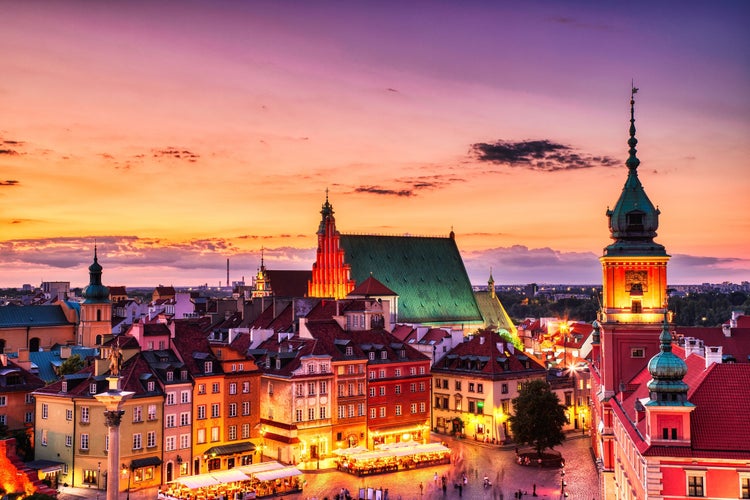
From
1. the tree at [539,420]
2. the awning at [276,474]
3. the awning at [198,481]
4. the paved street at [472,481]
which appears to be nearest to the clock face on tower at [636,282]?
the paved street at [472,481]

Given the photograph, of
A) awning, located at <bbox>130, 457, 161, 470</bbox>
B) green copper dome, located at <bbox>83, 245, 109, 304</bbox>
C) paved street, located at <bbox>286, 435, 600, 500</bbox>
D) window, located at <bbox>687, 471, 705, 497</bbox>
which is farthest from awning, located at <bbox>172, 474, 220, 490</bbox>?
green copper dome, located at <bbox>83, 245, 109, 304</bbox>

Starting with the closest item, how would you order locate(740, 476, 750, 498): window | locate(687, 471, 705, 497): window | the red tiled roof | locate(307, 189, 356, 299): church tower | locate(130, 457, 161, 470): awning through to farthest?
locate(740, 476, 750, 498): window → locate(687, 471, 705, 497): window → locate(130, 457, 161, 470): awning → the red tiled roof → locate(307, 189, 356, 299): church tower

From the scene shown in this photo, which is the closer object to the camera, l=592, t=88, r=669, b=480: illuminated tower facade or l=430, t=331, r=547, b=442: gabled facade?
l=592, t=88, r=669, b=480: illuminated tower facade

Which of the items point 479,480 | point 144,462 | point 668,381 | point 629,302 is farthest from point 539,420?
point 668,381

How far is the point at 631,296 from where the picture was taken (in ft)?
199

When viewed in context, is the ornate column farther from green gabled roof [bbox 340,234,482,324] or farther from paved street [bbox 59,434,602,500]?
green gabled roof [bbox 340,234,482,324]

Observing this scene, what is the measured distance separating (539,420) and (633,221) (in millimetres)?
19519

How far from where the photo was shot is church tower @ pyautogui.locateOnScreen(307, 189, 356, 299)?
11150 centimetres

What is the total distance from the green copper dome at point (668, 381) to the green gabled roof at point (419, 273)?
73.1 meters

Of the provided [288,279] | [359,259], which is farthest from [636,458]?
[288,279]

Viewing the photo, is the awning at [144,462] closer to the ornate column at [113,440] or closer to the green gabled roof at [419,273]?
the ornate column at [113,440]

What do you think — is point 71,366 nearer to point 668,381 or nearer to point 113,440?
point 113,440

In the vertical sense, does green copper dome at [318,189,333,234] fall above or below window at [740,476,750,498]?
above

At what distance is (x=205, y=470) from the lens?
68.4m
